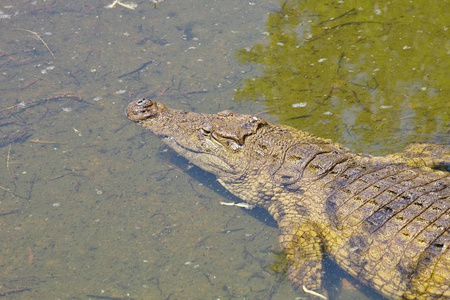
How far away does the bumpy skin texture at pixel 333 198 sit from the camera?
384cm

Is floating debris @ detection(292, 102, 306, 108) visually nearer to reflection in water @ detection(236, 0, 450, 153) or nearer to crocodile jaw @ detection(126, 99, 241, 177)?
reflection in water @ detection(236, 0, 450, 153)

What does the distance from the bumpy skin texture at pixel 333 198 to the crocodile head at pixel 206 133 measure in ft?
0.04

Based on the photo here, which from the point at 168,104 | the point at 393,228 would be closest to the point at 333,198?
the point at 393,228

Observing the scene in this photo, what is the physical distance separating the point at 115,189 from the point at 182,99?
1.61m

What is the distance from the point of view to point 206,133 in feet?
17.4

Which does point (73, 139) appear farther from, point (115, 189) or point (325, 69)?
point (325, 69)

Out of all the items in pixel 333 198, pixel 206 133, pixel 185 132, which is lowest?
pixel 185 132

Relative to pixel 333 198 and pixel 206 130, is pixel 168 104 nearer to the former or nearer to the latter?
pixel 206 130

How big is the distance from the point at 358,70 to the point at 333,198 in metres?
2.65

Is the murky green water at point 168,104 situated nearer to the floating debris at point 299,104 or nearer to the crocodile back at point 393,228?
the floating debris at point 299,104

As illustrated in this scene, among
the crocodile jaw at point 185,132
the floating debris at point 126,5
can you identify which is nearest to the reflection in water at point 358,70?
the crocodile jaw at point 185,132

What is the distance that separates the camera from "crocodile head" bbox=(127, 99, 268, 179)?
5090mm

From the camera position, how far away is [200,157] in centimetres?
534

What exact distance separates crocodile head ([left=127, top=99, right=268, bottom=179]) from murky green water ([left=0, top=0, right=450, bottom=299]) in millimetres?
209
